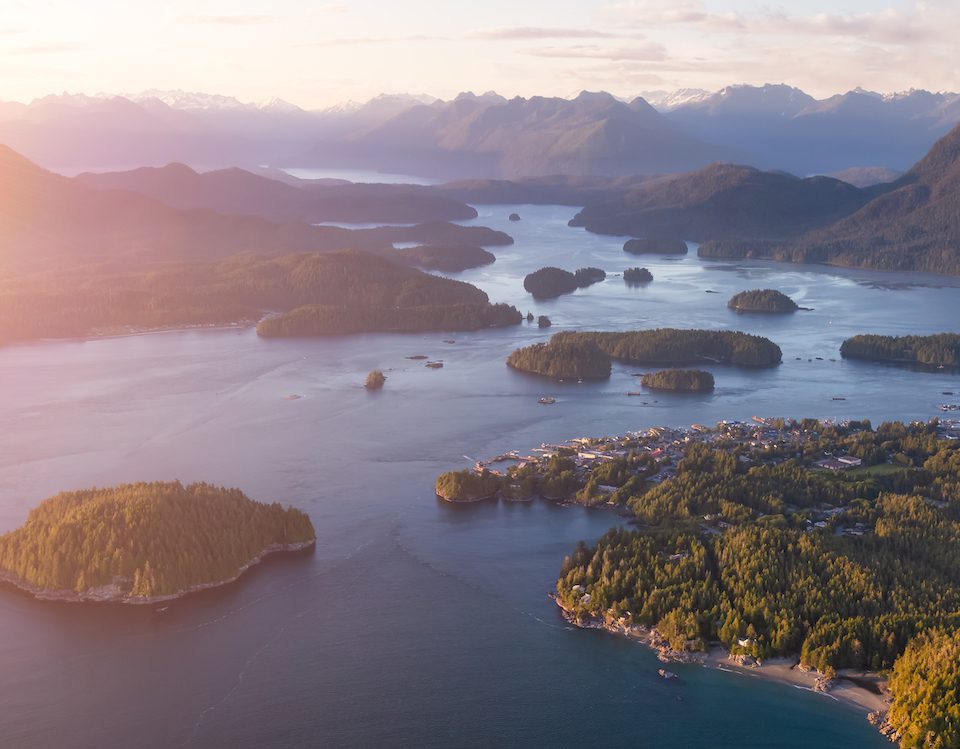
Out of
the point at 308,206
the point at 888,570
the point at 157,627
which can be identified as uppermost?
the point at 308,206

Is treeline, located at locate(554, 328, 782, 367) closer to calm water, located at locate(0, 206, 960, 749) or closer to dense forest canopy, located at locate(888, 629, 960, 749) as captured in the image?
calm water, located at locate(0, 206, 960, 749)

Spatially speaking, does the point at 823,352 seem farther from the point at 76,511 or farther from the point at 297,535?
the point at 76,511

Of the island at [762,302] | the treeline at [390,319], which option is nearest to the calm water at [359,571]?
the treeline at [390,319]

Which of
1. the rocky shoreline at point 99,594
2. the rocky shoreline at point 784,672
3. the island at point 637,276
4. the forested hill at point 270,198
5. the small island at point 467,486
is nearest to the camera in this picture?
the rocky shoreline at point 784,672

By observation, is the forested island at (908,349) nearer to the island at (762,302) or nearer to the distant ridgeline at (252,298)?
the island at (762,302)

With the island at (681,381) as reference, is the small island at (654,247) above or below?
above

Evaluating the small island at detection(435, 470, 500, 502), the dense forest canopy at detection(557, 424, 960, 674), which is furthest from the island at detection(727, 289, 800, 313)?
the small island at detection(435, 470, 500, 502)

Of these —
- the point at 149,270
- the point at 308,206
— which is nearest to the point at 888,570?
the point at 149,270
